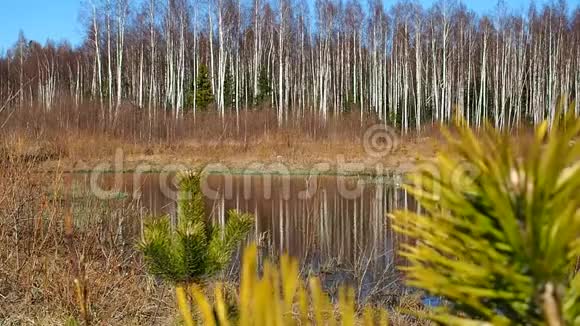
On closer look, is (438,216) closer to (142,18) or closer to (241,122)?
(241,122)

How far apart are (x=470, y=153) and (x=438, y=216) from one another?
0.15ft

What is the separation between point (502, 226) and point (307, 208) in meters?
9.80

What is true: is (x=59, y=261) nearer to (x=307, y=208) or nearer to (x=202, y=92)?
(x=307, y=208)

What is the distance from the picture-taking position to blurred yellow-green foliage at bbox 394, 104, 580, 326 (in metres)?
0.31

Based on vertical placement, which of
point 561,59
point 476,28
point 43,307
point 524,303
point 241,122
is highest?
point 476,28

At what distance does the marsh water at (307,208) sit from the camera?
5988mm

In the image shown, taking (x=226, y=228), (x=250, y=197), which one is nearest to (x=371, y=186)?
(x=250, y=197)

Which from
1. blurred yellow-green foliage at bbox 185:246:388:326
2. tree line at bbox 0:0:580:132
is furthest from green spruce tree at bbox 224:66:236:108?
blurred yellow-green foliage at bbox 185:246:388:326

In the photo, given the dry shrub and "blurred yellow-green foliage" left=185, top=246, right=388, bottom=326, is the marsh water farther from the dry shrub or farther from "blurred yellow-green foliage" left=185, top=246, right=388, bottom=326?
"blurred yellow-green foliage" left=185, top=246, right=388, bottom=326

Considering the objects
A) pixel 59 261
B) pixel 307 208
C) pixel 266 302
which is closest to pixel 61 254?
pixel 59 261

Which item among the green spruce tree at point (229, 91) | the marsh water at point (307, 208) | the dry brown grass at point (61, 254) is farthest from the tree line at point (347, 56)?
the dry brown grass at point (61, 254)

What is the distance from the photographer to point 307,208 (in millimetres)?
10094

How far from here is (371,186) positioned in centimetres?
1496

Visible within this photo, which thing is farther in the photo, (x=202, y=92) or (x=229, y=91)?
(x=229, y=91)
